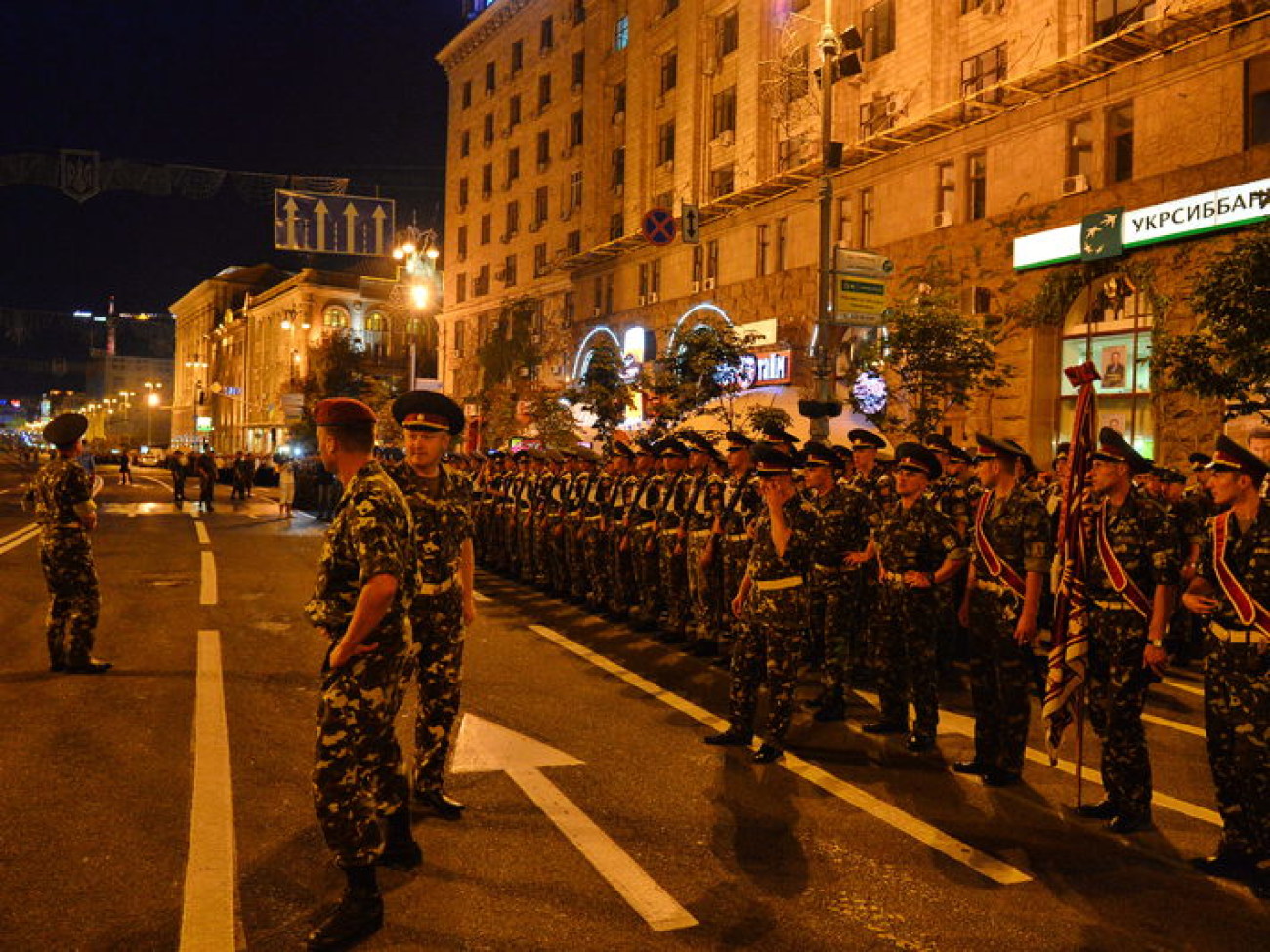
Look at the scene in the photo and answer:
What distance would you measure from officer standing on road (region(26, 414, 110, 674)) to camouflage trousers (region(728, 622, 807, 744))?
531 cm

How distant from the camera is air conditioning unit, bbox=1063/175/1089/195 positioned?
66.3 ft

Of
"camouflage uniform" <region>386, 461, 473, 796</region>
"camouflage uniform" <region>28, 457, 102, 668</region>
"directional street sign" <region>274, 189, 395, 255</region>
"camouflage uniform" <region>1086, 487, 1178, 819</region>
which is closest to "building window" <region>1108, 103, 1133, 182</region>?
"directional street sign" <region>274, 189, 395, 255</region>

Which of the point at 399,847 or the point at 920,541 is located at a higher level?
the point at 920,541

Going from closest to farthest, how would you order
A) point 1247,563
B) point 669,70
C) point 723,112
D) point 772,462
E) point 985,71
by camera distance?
point 1247,563 < point 772,462 < point 985,71 < point 723,112 < point 669,70

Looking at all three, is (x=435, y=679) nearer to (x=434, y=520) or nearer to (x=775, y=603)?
(x=434, y=520)

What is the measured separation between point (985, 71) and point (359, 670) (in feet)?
76.5

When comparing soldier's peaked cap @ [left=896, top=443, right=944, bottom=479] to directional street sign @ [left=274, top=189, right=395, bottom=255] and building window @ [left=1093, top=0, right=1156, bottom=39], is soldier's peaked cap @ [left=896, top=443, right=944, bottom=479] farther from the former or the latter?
building window @ [left=1093, top=0, right=1156, bottom=39]

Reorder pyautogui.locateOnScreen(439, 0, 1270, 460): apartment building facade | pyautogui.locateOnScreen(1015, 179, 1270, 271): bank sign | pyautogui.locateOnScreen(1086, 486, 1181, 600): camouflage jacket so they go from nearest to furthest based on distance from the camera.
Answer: pyautogui.locateOnScreen(1086, 486, 1181, 600): camouflage jacket < pyautogui.locateOnScreen(1015, 179, 1270, 271): bank sign < pyautogui.locateOnScreen(439, 0, 1270, 460): apartment building facade

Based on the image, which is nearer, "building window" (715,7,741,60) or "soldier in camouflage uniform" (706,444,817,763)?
"soldier in camouflage uniform" (706,444,817,763)

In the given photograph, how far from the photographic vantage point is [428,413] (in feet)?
17.2

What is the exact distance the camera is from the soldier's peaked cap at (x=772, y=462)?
632 cm

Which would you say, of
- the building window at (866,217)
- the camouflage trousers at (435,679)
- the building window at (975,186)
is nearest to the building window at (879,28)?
the building window at (866,217)

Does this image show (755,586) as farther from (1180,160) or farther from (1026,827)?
(1180,160)

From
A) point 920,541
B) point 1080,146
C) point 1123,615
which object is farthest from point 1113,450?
point 1080,146
